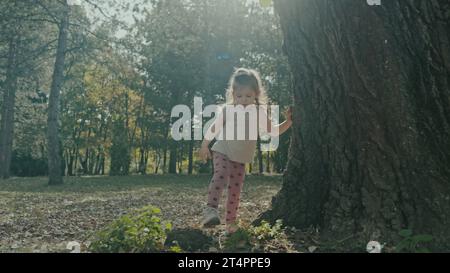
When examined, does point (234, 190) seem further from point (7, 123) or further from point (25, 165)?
point (25, 165)

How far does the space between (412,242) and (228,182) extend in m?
2.02

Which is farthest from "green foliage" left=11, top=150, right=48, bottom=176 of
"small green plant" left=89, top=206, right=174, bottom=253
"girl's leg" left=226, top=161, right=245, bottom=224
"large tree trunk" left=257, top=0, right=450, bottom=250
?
"large tree trunk" left=257, top=0, right=450, bottom=250

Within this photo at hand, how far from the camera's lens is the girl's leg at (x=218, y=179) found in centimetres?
460

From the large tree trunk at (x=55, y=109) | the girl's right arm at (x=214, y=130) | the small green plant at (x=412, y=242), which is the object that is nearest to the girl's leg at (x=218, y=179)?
the girl's right arm at (x=214, y=130)

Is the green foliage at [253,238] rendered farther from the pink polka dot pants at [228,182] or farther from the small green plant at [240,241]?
the pink polka dot pants at [228,182]

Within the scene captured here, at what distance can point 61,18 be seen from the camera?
16531mm

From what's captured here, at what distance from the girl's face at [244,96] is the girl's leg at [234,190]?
23.5 inches

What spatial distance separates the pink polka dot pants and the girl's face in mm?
550

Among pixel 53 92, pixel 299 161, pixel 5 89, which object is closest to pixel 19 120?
pixel 5 89

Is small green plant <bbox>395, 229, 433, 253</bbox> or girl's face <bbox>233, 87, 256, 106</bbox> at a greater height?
girl's face <bbox>233, 87, 256, 106</bbox>

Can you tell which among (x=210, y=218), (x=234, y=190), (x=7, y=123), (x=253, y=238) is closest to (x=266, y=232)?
(x=253, y=238)

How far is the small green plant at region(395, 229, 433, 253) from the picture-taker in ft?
9.93

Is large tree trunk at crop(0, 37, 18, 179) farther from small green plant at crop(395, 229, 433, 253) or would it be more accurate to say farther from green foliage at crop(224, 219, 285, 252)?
small green plant at crop(395, 229, 433, 253)

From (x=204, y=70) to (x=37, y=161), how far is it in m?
15.7
